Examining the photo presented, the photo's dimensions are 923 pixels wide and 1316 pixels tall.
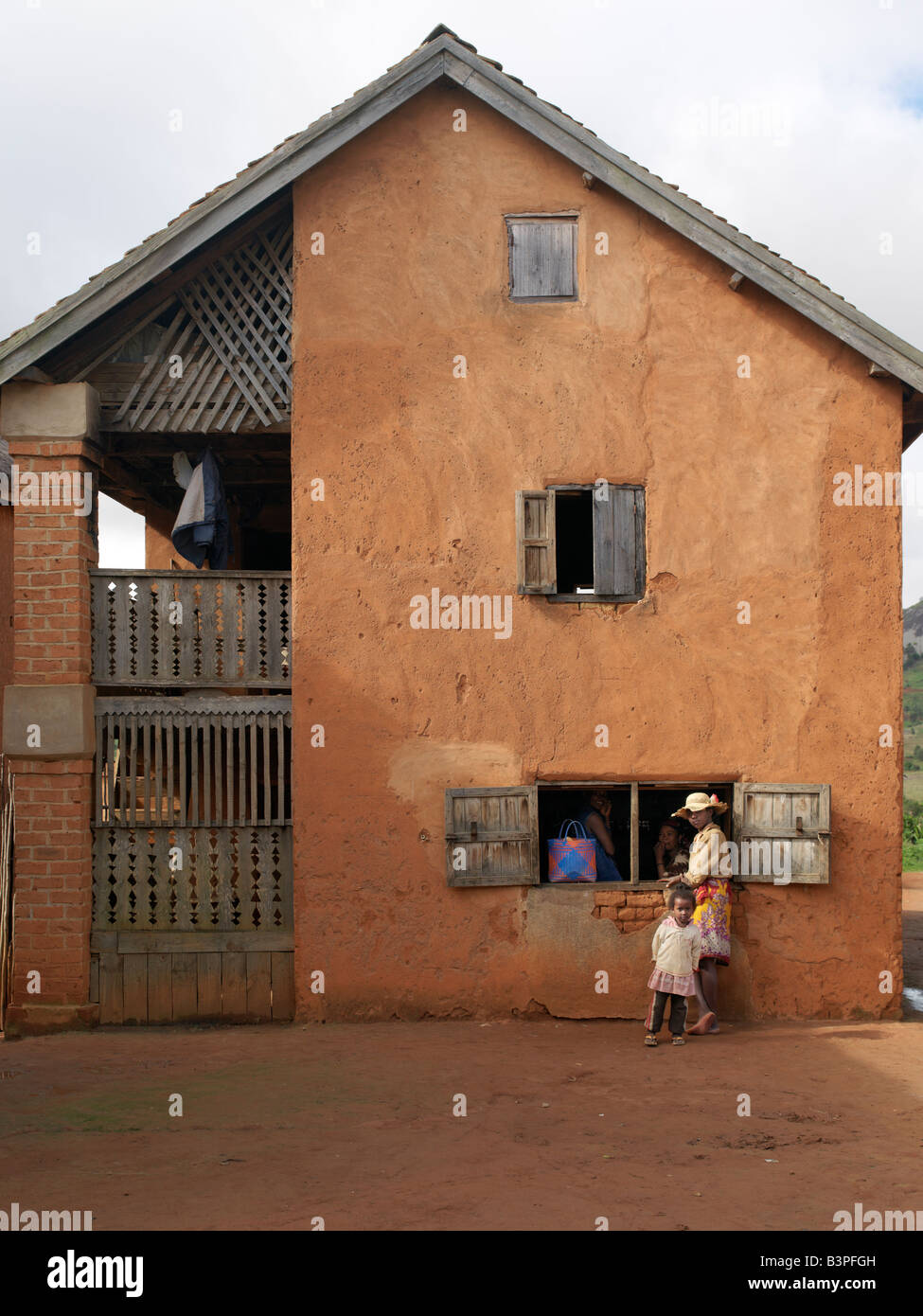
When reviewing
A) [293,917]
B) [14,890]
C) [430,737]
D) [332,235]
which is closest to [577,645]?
[430,737]

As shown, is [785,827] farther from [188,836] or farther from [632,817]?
[188,836]

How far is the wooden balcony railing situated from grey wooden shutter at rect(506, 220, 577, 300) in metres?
3.35

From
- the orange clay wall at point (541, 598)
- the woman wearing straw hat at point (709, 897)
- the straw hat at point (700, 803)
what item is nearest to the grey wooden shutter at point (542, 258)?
the orange clay wall at point (541, 598)

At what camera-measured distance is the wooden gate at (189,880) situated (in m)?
10.4

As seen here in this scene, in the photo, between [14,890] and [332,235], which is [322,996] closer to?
[14,890]

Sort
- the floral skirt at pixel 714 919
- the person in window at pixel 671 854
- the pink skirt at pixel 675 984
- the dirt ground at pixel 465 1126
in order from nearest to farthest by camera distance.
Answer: the dirt ground at pixel 465 1126 < the pink skirt at pixel 675 984 < the floral skirt at pixel 714 919 < the person in window at pixel 671 854

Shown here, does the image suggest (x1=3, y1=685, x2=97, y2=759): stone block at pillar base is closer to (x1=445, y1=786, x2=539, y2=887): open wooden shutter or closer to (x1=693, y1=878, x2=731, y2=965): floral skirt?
(x1=445, y1=786, x2=539, y2=887): open wooden shutter

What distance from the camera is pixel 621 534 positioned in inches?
414

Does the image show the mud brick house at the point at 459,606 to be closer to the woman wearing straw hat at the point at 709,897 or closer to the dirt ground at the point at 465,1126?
the woman wearing straw hat at the point at 709,897

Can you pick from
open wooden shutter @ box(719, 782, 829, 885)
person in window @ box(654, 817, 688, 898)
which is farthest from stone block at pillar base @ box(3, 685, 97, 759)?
open wooden shutter @ box(719, 782, 829, 885)

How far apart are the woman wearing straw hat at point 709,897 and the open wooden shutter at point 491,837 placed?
1.33 meters

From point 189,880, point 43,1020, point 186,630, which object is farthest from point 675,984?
point 43,1020

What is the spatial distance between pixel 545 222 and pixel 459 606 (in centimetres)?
350

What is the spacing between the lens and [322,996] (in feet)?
33.7
